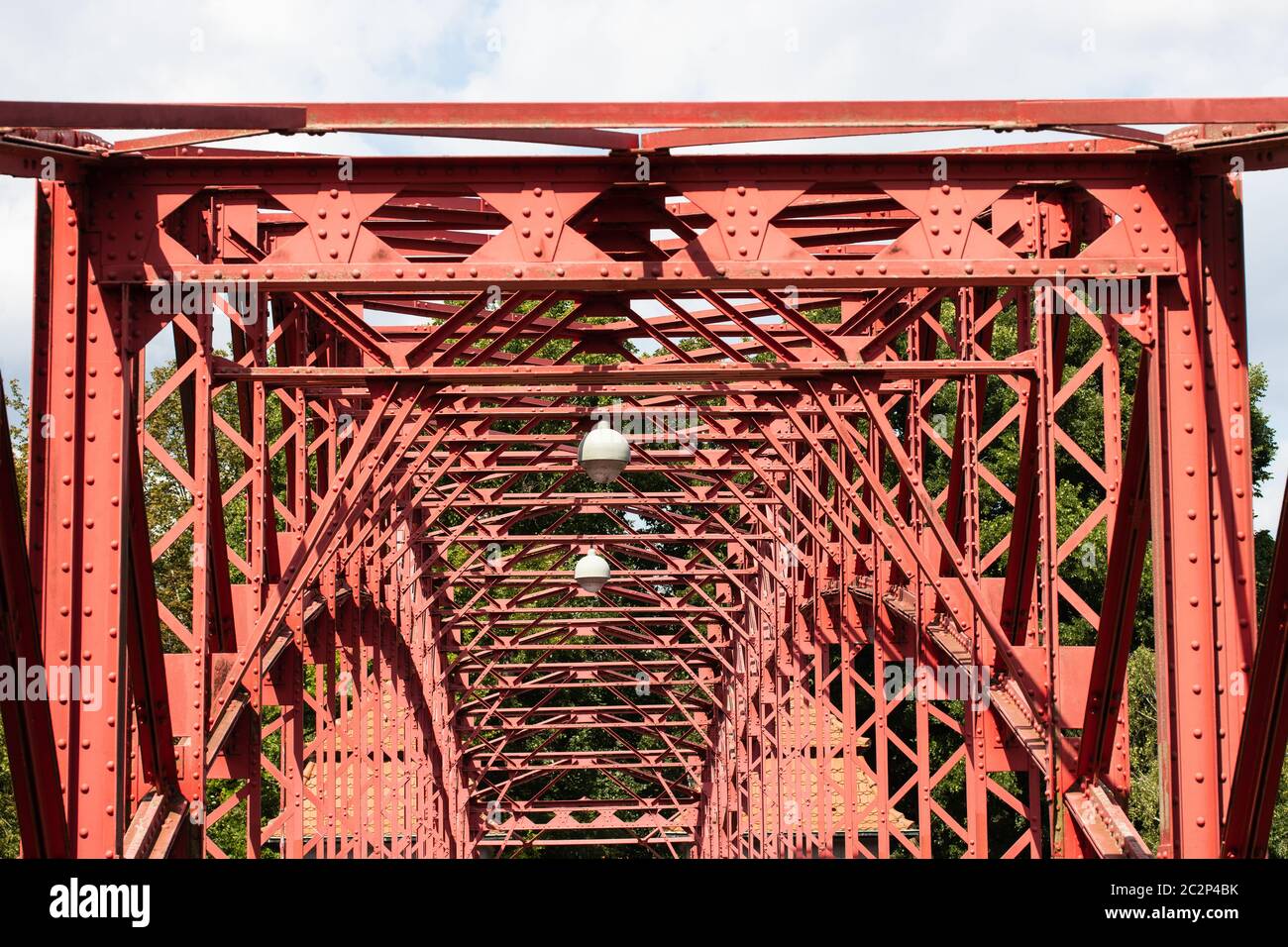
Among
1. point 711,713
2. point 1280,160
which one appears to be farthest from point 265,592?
point 711,713

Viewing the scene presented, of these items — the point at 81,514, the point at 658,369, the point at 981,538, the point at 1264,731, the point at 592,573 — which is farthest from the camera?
the point at 981,538

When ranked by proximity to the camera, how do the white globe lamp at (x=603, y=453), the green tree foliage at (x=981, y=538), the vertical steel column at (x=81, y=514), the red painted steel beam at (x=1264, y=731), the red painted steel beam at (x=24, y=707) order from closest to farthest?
the red painted steel beam at (x=1264, y=731) → the red painted steel beam at (x=24, y=707) → the vertical steel column at (x=81, y=514) → the white globe lamp at (x=603, y=453) → the green tree foliage at (x=981, y=538)

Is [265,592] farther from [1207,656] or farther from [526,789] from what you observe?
[526,789]

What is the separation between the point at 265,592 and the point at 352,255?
5.45 metres

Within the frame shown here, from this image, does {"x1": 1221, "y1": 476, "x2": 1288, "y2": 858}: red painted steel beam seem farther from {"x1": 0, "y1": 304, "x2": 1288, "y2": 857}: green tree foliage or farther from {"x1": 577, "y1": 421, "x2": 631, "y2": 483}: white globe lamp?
{"x1": 0, "y1": 304, "x2": 1288, "y2": 857}: green tree foliage

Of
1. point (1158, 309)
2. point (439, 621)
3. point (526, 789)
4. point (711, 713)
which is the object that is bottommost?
point (526, 789)

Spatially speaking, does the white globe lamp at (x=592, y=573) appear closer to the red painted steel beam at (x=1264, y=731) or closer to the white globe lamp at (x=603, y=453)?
the white globe lamp at (x=603, y=453)

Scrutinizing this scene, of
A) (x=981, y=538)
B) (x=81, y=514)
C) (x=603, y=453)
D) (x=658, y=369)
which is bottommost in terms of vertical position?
(x=981, y=538)

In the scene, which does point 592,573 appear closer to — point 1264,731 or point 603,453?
point 603,453

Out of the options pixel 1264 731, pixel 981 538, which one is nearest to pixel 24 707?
pixel 1264 731

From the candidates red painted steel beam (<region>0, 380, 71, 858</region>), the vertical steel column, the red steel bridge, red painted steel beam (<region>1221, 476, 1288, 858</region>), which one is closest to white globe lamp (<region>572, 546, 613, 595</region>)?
Result: the red steel bridge

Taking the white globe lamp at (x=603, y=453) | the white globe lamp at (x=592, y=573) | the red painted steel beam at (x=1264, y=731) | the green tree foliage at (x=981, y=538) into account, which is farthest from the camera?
the green tree foliage at (x=981, y=538)

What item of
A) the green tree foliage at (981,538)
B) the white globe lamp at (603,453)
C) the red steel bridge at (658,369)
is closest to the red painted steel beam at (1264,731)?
the red steel bridge at (658,369)

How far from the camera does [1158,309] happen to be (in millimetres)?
7992
